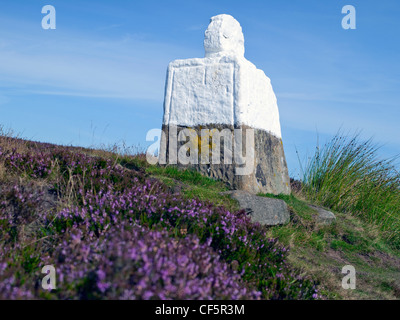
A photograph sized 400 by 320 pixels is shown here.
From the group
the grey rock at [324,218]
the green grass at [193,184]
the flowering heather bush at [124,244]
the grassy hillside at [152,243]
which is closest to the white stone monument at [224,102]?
the green grass at [193,184]

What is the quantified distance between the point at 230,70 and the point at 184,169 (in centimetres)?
203

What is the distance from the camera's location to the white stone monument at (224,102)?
741 centimetres

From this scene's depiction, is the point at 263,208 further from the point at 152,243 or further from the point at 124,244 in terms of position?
the point at 124,244

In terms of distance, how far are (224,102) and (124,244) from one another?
5114 mm

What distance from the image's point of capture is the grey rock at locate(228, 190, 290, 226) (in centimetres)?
629

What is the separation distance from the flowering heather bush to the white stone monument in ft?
6.64

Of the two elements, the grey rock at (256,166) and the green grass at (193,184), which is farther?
the grey rock at (256,166)

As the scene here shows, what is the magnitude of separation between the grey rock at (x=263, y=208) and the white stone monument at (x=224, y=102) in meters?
0.73

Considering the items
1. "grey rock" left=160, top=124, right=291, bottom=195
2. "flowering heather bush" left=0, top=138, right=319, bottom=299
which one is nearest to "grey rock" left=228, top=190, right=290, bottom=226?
"grey rock" left=160, top=124, right=291, bottom=195

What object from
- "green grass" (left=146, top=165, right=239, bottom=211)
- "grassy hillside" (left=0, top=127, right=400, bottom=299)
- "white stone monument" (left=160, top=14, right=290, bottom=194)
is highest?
"white stone monument" (left=160, top=14, right=290, bottom=194)

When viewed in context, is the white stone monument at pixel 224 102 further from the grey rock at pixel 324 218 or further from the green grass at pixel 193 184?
the grey rock at pixel 324 218

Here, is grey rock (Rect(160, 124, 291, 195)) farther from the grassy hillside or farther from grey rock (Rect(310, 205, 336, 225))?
grey rock (Rect(310, 205, 336, 225))
